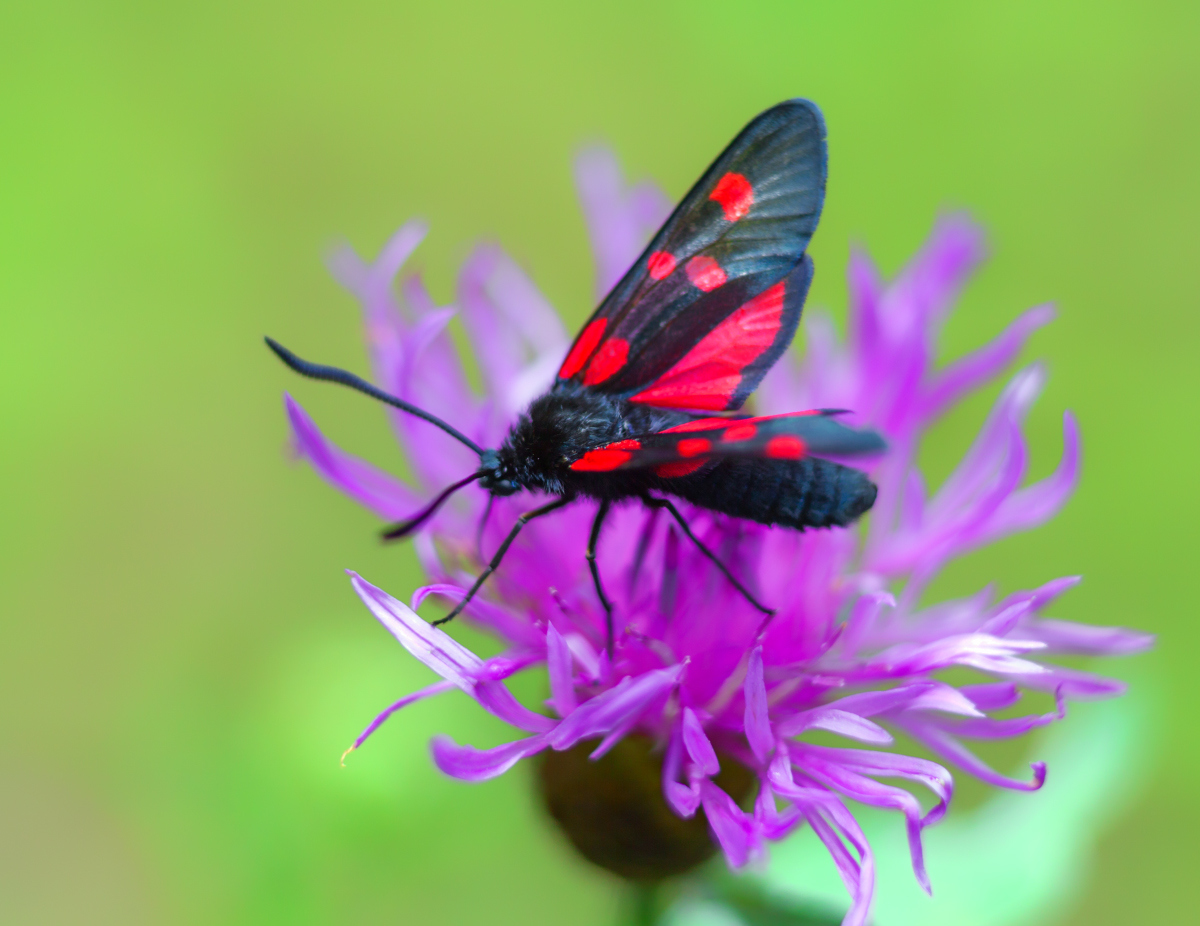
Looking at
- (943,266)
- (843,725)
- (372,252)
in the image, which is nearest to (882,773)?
(843,725)

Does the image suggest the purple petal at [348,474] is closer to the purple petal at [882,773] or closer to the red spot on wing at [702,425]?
the red spot on wing at [702,425]

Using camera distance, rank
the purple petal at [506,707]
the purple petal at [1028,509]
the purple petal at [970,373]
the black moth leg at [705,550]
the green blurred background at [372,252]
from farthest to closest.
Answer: the green blurred background at [372,252] < the purple petal at [970,373] < the purple petal at [1028,509] < the black moth leg at [705,550] < the purple petal at [506,707]

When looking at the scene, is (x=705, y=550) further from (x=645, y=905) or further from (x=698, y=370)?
(x=645, y=905)

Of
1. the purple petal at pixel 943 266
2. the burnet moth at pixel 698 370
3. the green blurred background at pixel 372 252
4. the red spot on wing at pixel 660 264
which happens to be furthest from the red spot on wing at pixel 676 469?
the green blurred background at pixel 372 252

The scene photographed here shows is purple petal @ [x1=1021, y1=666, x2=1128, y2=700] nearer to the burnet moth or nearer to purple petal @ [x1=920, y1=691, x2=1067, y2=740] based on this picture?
purple petal @ [x1=920, y1=691, x2=1067, y2=740]

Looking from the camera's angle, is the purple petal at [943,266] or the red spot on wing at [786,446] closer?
the red spot on wing at [786,446]

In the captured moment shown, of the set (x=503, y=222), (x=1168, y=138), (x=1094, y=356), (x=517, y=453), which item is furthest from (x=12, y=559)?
(x=1168, y=138)
